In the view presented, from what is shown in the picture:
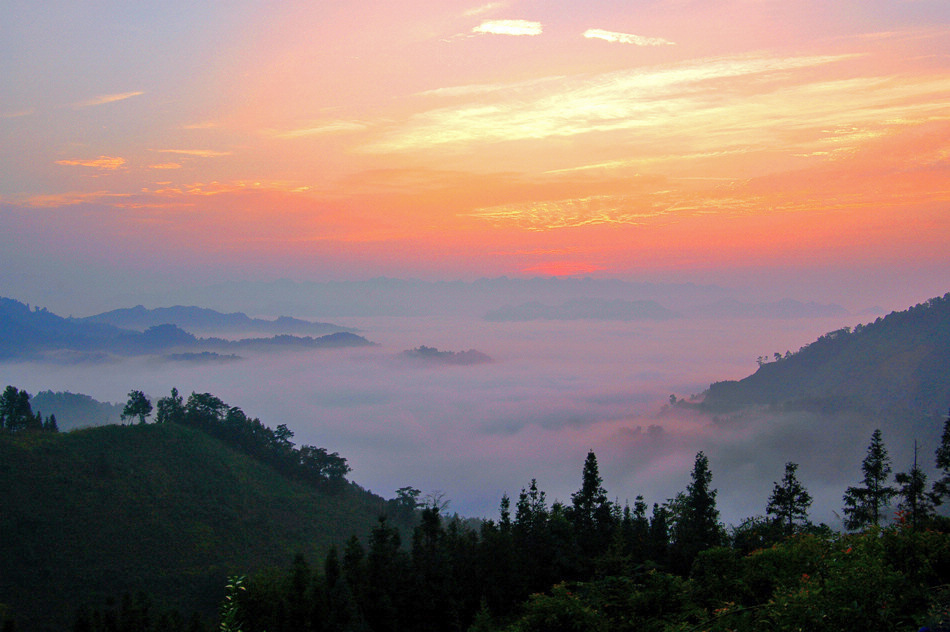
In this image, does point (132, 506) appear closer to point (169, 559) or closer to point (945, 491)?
point (169, 559)

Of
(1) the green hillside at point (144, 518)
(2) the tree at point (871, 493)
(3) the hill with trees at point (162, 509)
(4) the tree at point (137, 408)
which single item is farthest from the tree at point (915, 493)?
(4) the tree at point (137, 408)

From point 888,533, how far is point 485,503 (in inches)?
7408

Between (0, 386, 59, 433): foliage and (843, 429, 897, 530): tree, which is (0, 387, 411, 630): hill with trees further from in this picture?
(843, 429, 897, 530): tree

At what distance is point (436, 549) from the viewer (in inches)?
1526

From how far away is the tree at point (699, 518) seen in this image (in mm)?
34969

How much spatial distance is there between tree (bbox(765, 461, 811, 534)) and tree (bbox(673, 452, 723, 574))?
449 cm

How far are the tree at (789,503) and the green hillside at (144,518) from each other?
45.2m

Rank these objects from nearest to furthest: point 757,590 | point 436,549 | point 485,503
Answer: point 757,590
point 436,549
point 485,503

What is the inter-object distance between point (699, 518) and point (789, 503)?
673cm

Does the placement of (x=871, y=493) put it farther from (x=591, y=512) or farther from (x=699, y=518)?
(x=591, y=512)

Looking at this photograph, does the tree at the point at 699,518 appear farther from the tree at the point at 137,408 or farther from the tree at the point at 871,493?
the tree at the point at 137,408

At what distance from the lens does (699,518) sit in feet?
128

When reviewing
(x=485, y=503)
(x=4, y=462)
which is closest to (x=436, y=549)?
(x=4, y=462)

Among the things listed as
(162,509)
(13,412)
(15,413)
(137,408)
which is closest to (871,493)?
(162,509)
